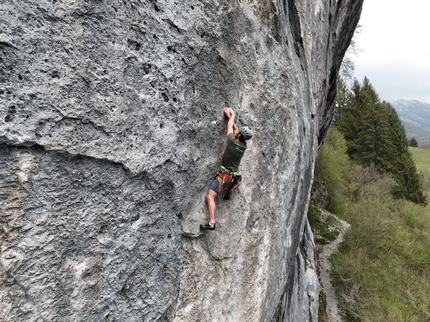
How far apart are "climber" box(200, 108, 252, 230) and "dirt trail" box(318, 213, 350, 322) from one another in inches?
597

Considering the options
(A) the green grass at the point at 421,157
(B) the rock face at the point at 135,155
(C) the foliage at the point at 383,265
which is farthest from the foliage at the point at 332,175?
(A) the green grass at the point at 421,157

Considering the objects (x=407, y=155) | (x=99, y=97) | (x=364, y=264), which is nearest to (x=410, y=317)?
(x=364, y=264)

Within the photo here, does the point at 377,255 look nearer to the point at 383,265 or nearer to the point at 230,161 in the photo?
the point at 383,265

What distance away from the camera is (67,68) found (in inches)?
104

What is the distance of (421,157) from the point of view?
70.7 m

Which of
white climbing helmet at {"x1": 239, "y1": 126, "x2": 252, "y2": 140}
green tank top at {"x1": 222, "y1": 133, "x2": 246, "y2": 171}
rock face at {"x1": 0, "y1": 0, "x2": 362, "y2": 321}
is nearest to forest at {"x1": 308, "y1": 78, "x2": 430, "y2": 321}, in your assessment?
rock face at {"x1": 0, "y1": 0, "x2": 362, "y2": 321}

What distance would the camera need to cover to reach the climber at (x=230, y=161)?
418 cm

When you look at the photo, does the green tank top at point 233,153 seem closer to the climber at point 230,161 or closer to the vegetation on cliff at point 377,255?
the climber at point 230,161

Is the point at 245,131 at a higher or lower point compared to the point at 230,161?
higher

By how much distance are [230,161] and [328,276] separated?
17151mm

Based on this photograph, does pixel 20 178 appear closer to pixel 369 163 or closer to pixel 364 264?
pixel 364 264

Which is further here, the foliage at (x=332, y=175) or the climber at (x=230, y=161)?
the foliage at (x=332, y=175)

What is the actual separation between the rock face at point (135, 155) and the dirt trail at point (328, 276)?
518 inches

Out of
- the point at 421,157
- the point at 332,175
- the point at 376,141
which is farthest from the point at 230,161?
the point at 421,157
